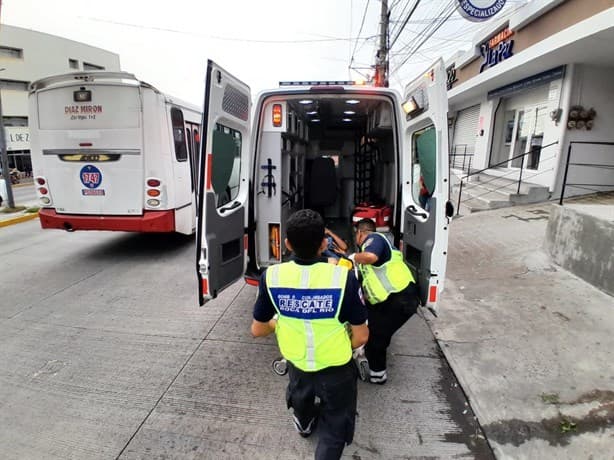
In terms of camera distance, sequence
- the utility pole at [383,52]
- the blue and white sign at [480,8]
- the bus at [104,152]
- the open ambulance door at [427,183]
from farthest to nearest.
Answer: the utility pole at [383,52] → the blue and white sign at [480,8] → the bus at [104,152] → the open ambulance door at [427,183]

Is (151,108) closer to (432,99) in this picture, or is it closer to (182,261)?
(182,261)

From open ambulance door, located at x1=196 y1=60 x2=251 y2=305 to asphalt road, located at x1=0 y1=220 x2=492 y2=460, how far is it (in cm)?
73

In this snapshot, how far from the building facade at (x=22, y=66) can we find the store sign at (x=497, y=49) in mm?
26755

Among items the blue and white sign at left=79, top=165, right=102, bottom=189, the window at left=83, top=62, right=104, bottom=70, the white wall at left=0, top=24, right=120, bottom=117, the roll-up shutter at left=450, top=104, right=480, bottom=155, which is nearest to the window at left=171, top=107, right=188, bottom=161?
the blue and white sign at left=79, top=165, right=102, bottom=189

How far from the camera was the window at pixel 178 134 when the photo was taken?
5.69m

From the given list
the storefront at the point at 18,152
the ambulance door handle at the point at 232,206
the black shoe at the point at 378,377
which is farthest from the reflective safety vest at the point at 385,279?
the storefront at the point at 18,152

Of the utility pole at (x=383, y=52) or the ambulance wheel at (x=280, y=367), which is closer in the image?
the ambulance wheel at (x=280, y=367)

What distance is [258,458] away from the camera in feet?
6.77

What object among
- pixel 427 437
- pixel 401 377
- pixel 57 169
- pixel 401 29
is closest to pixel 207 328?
pixel 401 377

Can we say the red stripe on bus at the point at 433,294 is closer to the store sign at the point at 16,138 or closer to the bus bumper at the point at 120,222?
the bus bumper at the point at 120,222

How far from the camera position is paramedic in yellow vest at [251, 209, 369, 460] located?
1634 millimetres

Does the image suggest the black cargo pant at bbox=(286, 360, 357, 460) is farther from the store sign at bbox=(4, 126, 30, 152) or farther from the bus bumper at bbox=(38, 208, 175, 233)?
the store sign at bbox=(4, 126, 30, 152)

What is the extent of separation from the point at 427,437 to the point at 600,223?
369 centimetres

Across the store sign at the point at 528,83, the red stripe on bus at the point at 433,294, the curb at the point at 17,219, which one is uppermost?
the store sign at the point at 528,83
